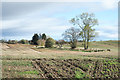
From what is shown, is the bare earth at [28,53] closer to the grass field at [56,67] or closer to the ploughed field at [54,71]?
the grass field at [56,67]

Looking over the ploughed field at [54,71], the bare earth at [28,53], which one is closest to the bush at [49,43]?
the bare earth at [28,53]

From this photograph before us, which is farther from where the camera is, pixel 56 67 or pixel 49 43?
pixel 49 43

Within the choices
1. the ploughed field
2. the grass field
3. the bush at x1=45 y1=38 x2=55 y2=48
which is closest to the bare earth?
the grass field

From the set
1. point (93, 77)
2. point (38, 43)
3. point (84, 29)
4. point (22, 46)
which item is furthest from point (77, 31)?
point (93, 77)

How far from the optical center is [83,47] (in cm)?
2931

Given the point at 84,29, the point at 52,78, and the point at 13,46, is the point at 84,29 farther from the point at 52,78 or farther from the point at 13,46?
the point at 52,78

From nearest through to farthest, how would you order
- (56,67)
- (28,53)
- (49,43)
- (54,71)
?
(54,71)
(56,67)
(28,53)
(49,43)

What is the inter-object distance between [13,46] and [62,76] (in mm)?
13707

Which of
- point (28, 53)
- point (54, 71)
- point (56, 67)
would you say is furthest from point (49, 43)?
point (54, 71)

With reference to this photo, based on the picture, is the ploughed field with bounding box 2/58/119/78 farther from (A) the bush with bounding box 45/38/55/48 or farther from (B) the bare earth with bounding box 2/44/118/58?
(A) the bush with bounding box 45/38/55/48

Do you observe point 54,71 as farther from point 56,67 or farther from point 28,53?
point 28,53

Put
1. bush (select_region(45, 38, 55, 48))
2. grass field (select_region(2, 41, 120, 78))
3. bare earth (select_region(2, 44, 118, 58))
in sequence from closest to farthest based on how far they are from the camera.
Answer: grass field (select_region(2, 41, 120, 78)) → bare earth (select_region(2, 44, 118, 58)) → bush (select_region(45, 38, 55, 48))

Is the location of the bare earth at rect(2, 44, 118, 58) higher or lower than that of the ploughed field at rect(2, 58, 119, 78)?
higher

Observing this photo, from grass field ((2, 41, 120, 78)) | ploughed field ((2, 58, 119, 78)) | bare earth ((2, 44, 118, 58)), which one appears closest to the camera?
ploughed field ((2, 58, 119, 78))
